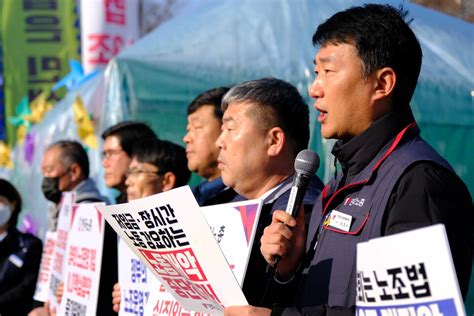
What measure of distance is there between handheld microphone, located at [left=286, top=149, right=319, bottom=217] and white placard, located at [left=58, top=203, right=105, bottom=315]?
73.0 inches

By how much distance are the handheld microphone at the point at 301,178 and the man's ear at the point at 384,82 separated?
329 mm

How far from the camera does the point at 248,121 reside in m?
3.47

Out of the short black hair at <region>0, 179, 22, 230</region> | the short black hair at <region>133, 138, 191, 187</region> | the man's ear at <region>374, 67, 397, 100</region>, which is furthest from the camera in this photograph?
the short black hair at <region>0, 179, 22, 230</region>

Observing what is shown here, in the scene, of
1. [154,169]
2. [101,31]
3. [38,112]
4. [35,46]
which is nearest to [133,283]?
[154,169]

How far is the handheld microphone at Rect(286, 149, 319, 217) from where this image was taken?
2.58 metres

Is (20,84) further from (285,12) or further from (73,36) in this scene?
(285,12)

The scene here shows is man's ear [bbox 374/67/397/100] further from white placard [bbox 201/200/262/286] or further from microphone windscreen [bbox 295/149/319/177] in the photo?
white placard [bbox 201/200/262/286]

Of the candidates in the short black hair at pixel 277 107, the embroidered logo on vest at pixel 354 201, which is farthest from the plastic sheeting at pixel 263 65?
the embroidered logo on vest at pixel 354 201

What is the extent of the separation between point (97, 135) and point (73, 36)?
769 centimetres

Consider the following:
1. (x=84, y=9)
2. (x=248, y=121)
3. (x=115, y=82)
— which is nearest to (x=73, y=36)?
(x=84, y=9)

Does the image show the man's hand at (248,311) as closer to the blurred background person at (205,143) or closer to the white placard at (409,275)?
the white placard at (409,275)

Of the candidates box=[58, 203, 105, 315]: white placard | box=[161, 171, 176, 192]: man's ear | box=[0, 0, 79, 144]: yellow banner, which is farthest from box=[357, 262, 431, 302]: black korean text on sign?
box=[0, 0, 79, 144]: yellow banner

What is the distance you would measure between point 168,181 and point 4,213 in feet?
7.53

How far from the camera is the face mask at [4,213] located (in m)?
6.52
